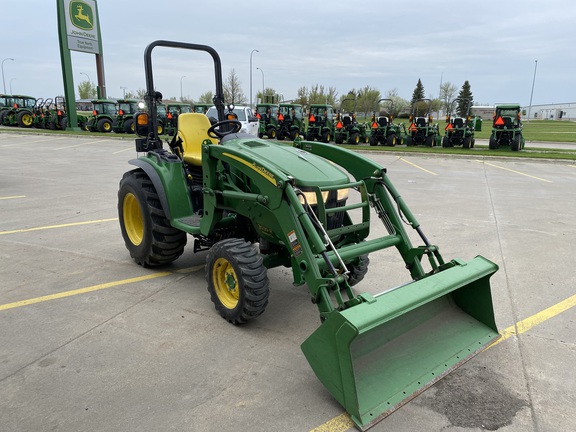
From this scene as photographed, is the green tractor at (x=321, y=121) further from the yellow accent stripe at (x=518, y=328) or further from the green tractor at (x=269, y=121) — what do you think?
the yellow accent stripe at (x=518, y=328)

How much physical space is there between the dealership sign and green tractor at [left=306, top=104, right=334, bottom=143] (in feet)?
55.9

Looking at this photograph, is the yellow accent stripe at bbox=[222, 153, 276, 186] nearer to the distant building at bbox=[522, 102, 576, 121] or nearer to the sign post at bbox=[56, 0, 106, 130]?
the sign post at bbox=[56, 0, 106, 130]

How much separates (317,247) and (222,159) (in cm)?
129

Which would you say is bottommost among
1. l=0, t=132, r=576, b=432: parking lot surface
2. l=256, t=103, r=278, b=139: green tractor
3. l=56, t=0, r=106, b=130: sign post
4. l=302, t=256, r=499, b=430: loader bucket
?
l=0, t=132, r=576, b=432: parking lot surface

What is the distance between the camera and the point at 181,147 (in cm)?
491

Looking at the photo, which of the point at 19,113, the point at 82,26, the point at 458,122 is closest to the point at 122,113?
the point at 82,26

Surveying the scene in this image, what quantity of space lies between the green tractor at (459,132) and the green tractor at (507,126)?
99 cm

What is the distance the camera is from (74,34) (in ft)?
94.9

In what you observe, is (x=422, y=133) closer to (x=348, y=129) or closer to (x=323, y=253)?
(x=348, y=129)

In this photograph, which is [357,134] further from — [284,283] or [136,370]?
[136,370]

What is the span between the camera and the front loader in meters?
2.67

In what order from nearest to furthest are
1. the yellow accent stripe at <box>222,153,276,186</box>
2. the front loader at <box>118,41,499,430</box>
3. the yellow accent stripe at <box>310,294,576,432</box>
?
the yellow accent stripe at <box>310,294,576,432</box>
the front loader at <box>118,41,499,430</box>
the yellow accent stripe at <box>222,153,276,186</box>

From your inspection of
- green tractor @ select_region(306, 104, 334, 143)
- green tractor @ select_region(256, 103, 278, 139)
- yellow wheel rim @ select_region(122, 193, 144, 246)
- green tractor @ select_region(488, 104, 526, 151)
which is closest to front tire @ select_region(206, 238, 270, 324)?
yellow wheel rim @ select_region(122, 193, 144, 246)

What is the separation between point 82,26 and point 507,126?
26.4 m
